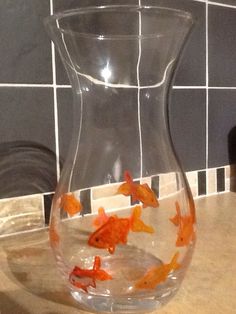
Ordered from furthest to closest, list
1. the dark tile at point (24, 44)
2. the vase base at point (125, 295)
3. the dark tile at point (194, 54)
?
the dark tile at point (194, 54), the dark tile at point (24, 44), the vase base at point (125, 295)

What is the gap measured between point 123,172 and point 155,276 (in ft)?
0.33

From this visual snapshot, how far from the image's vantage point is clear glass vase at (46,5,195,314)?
411 mm

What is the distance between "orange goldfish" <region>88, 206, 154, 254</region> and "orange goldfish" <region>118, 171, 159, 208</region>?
0.01m

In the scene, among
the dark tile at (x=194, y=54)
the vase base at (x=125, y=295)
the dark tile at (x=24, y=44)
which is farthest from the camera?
the dark tile at (x=194, y=54)

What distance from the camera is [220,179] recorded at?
2.98 ft

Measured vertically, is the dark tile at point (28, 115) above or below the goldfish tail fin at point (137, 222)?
above

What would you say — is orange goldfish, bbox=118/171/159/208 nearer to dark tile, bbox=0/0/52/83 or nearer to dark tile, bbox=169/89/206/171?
dark tile, bbox=0/0/52/83

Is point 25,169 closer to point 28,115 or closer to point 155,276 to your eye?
point 28,115

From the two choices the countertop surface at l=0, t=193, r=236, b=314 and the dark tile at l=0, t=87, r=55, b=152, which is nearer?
the countertop surface at l=0, t=193, r=236, b=314

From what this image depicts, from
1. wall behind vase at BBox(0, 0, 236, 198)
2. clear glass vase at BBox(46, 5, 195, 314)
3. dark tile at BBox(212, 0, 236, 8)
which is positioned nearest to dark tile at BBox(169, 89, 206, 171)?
wall behind vase at BBox(0, 0, 236, 198)

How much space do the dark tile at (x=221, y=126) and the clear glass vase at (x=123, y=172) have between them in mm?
453

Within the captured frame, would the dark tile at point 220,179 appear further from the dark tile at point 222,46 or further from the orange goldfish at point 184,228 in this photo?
the orange goldfish at point 184,228

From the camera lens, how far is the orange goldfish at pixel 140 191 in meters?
0.43

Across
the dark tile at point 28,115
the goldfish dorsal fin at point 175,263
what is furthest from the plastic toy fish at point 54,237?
the dark tile at point 28,115
